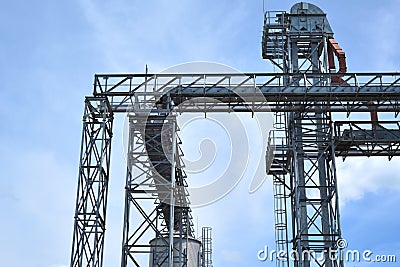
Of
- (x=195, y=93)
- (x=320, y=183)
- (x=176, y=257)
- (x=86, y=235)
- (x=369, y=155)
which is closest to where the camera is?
(x=86, y=235)

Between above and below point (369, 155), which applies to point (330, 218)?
below

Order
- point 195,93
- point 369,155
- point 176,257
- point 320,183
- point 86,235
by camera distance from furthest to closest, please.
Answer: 1. point 176,257
2. point 369,155
3. point 320,183
4. point 195,93
5. point 86,235

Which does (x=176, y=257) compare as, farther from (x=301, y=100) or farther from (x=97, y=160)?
(x=301, y=100)

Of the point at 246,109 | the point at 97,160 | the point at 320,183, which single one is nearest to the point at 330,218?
the point at 320,183

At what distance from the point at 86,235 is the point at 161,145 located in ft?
15.7

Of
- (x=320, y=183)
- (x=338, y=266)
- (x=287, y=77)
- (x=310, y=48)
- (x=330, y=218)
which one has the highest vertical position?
(x=310, y=48)

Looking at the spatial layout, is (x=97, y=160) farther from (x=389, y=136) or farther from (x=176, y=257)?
(x=389, y=136)

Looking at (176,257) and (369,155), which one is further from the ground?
(369,155)

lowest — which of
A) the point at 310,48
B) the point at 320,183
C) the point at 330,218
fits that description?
the point at 330,218

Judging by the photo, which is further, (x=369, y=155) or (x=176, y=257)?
(x=176, y=257)

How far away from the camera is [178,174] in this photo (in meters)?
27.8

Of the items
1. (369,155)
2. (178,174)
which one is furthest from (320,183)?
(178,174)

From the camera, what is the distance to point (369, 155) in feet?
93.9

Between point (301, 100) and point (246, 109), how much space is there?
246 cm
